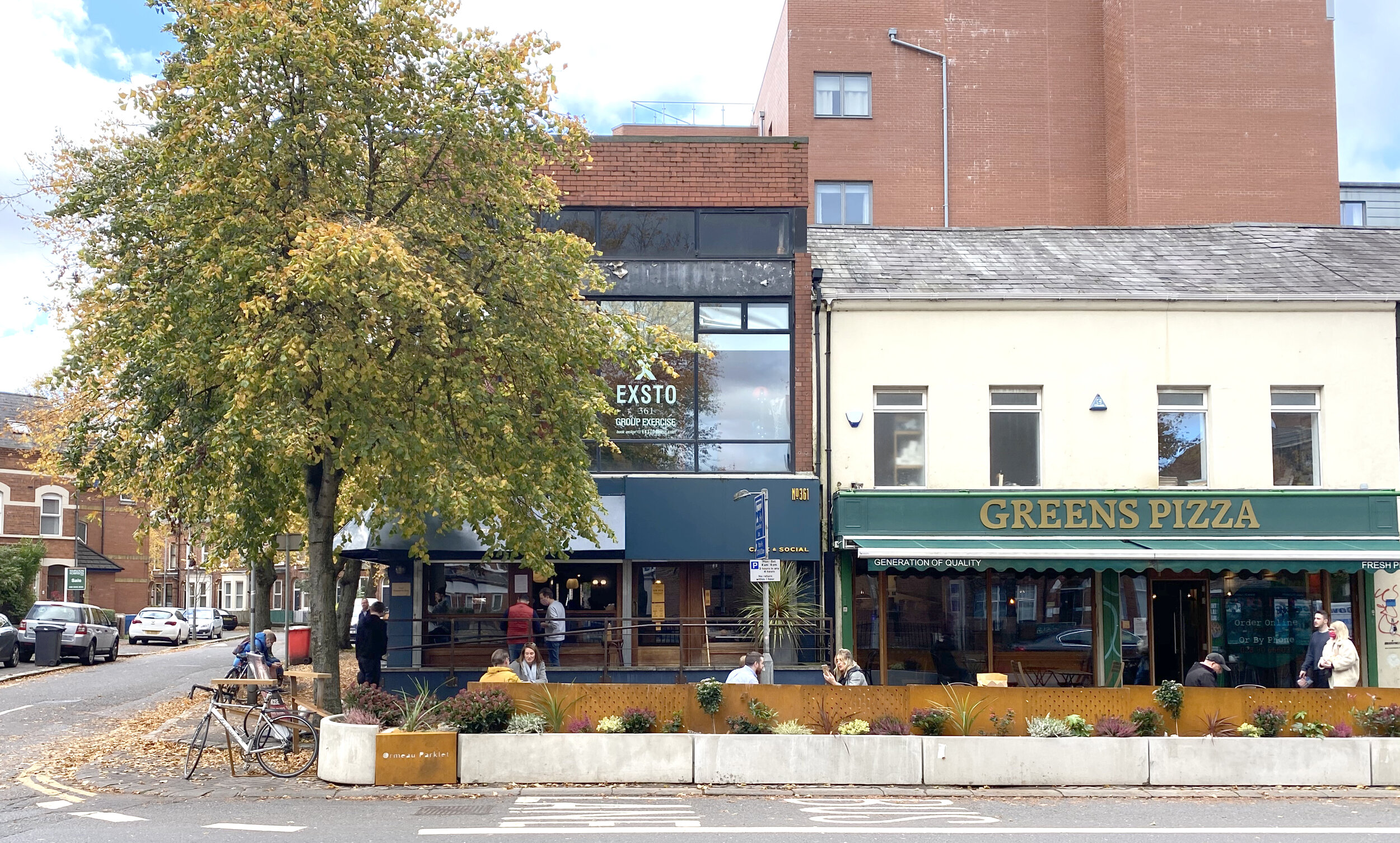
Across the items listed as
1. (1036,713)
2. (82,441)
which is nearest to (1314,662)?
(1036,713)

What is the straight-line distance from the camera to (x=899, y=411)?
19906 millimetres

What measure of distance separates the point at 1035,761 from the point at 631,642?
25.7 ft

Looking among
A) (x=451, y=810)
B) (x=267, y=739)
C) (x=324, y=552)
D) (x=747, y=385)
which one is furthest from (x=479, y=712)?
(x=747, y=385)

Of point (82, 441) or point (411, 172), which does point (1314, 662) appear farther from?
point (82, 441)

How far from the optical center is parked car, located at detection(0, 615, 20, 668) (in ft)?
93.1

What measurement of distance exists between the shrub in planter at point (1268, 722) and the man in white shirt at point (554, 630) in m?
9.60

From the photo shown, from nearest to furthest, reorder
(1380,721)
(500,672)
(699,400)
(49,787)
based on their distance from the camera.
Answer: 1. (49,787)
2. (1380,721)
3. (500,672)
4. (699,400)

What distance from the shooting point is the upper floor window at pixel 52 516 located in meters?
49.3

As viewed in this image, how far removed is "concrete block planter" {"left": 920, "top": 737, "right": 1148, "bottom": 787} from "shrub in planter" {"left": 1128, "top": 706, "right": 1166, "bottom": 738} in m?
0.30

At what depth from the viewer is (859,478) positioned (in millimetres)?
19500

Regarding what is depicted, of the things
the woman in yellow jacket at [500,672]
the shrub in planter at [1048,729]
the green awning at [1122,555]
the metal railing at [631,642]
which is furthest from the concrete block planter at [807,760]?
the metal railing at [631,642]

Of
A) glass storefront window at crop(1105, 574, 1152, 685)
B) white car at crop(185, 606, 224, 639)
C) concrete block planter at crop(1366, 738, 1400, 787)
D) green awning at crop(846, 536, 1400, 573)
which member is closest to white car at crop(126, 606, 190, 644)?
white car at crop(185, 606, 224, 639)

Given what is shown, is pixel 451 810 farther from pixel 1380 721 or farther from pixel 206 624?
pixel 206 624

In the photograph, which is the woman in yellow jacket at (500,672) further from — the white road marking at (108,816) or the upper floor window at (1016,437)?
the upper floor window at (1016,437)
